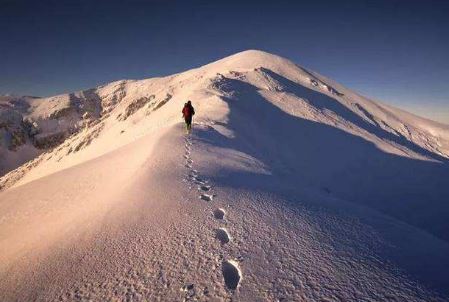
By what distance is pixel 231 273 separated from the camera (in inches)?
254

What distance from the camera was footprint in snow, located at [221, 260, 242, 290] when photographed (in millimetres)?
6086

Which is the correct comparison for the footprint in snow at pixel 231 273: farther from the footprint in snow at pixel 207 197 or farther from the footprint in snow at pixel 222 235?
the footprint in snow at pixel 207 197

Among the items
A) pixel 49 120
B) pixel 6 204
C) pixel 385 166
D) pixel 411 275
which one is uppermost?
pixel 411 275

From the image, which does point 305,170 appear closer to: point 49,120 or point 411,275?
point 411,275

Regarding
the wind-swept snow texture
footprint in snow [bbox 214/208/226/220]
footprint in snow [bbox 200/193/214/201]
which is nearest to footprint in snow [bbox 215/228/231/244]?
the wind-swept snow texture

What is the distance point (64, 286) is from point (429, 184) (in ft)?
119

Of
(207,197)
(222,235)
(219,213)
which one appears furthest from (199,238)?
(207,197)

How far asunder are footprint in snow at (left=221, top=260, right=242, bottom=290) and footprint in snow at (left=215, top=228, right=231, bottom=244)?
2.60 feet

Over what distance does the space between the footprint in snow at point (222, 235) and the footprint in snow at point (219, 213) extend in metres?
0.69

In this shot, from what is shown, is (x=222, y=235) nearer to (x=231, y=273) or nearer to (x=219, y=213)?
(x=219, y=213)

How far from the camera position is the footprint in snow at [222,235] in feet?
24.7

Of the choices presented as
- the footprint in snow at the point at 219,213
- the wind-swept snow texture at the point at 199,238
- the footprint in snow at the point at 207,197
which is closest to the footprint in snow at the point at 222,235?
the wind-swept snow texture at the point at 199,238

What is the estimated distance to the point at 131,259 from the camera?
6809mm

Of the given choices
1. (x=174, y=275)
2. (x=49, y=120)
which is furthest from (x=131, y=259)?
(x=49, y=120)
